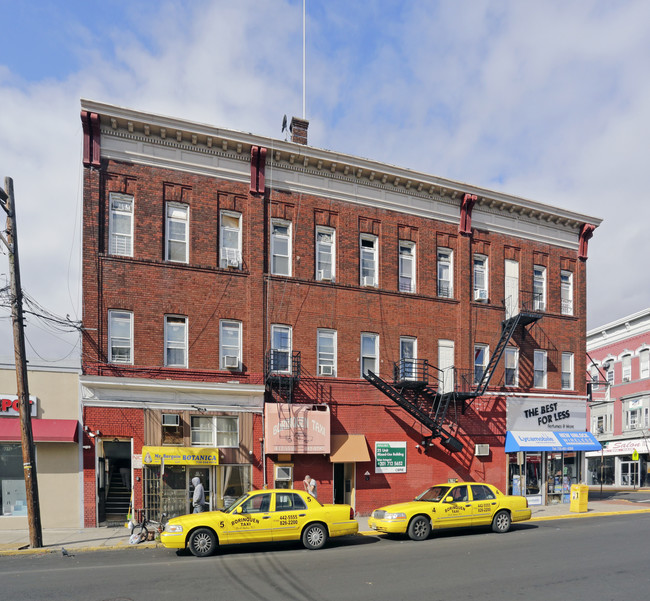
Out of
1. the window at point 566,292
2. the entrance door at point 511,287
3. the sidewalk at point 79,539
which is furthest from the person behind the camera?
the window at point 566,292

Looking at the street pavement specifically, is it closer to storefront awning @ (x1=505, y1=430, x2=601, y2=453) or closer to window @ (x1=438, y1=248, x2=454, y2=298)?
storefront awning @ (x1=505, y1=430, x2=601, y2=453)

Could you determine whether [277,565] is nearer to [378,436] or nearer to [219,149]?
[378,436]

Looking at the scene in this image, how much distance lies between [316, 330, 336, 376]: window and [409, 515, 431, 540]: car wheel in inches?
293

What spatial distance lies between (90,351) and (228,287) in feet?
16.0

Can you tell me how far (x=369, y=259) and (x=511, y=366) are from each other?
811 centimetres

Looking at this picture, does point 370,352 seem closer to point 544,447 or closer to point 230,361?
point 230,361

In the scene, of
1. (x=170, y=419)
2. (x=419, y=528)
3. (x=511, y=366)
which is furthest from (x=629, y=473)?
(x=170, y=419)

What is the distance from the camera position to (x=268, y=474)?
814 inches

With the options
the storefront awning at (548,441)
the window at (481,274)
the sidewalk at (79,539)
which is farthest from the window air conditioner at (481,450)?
the window at (481,274)

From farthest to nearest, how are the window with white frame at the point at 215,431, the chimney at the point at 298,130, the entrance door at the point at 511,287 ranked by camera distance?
the entrance door at the point at 511,287
the chimney at the point at 298,130
the window with white frame at the point at 215,431

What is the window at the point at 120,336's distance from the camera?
1953cm

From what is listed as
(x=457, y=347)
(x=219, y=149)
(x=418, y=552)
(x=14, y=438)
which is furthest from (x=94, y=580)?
(x=457, y=347)

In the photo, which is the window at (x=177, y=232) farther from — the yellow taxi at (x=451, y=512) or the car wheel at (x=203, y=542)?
the yellow taxi at (x=451, y=512)

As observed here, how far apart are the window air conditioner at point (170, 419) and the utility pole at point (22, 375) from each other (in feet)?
14.9
